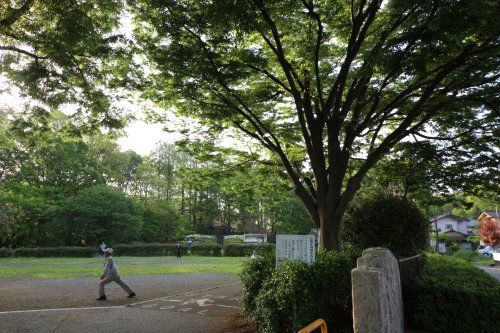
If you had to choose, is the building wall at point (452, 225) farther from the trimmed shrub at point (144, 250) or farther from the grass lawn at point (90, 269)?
the grass lawn at point (90, 269)

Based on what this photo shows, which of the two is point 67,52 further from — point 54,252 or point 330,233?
point 54,252

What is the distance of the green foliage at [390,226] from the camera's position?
9586 millimetres

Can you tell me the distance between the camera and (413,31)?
22.3 feet

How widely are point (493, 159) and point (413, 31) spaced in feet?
23.7

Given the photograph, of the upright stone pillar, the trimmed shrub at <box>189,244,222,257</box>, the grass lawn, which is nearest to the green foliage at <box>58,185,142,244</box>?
the trimmed shrub at <box>189,244,222,257</box>

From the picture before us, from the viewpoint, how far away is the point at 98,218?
36.1 metres

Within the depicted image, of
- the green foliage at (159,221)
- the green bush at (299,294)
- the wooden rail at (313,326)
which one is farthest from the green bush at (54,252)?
the wooden rail at (313,326)

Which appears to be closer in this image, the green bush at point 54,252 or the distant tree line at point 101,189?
the distant tree line at point 101,189

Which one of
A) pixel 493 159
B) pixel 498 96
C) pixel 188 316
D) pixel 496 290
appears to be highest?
pixel 498 96

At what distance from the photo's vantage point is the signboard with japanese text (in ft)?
21.3

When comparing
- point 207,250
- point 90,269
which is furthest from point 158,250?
point 90,269

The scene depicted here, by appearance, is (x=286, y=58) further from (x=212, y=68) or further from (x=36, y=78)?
(x=36, y=78)

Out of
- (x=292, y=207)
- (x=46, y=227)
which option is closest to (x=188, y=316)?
(x=46, y=227)

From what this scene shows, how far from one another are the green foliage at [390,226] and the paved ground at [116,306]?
3.83 meters
